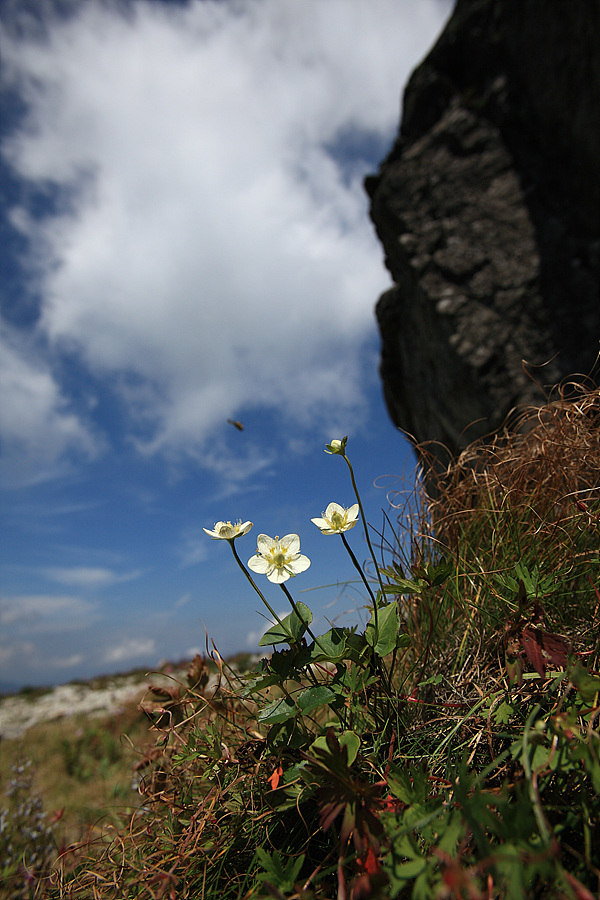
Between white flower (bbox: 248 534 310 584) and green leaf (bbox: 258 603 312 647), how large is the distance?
132mm

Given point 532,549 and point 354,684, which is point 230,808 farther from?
point 532,549

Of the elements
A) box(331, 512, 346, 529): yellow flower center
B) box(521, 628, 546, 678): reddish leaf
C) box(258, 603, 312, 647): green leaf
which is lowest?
box(521, 628, 546, 678): reddish leaf

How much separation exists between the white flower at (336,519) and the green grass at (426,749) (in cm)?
15

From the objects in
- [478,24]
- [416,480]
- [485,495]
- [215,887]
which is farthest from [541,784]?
[478,24]

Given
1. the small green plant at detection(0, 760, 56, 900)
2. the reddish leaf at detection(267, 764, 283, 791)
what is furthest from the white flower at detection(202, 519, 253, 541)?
the small green plant at detection(0, 760, 56, 900)

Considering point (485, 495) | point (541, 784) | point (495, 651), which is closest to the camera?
point (541, 784)

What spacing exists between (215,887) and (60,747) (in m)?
5.91

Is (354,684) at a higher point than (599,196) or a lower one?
lower

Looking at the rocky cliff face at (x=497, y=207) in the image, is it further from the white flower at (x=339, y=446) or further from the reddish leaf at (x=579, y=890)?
the reddish leaf at (x=579, y=890)

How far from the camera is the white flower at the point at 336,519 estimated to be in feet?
4.35

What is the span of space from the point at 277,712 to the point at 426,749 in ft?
1.49

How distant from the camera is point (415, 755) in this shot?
130cm

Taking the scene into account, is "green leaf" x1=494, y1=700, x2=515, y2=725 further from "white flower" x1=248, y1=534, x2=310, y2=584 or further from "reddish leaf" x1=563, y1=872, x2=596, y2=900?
"white flower" x1=248, y1=534, x2=310, y2=584

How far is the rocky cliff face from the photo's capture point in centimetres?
794
